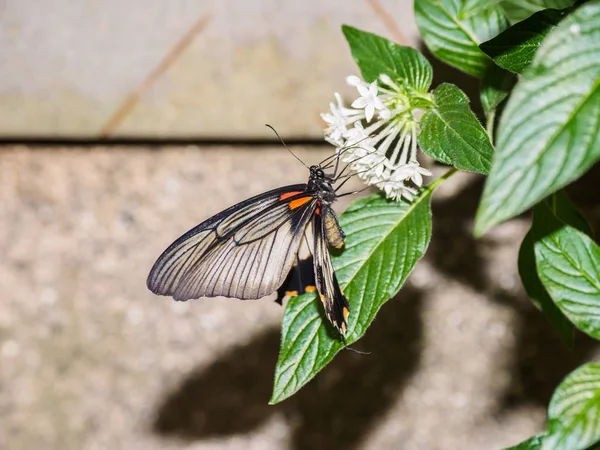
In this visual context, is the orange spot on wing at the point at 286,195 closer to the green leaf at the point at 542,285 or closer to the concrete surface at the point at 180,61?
the green leaf at the point at 542,285

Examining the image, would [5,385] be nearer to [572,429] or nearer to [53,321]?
[53,321]

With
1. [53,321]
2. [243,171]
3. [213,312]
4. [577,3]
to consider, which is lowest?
[53,321]

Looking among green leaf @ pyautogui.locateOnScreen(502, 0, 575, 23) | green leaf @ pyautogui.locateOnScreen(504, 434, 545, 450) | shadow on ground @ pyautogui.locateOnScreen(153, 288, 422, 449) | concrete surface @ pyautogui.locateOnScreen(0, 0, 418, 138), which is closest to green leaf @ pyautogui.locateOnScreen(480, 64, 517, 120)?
green leaf @ pyautogui.locateOnScreen(502, 0, 575, 23)

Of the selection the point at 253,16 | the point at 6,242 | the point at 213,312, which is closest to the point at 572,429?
the point at 213,312

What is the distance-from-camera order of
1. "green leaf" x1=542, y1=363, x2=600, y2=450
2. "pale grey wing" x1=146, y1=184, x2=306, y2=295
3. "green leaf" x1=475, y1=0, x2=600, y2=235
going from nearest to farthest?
"green leaf" x1=475, y1=0, x2=600, y2=235
"green leaf" x1=542, y1=363, x2=600, y2=450
"pale grey wing" x1=146, y1=184, x2=306, y2=295

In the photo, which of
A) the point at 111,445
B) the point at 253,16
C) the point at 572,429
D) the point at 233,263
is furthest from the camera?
the point at 111,445

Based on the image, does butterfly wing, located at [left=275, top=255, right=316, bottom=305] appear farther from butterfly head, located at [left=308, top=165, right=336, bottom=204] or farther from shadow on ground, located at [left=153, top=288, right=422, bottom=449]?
shadow on ground, located at [left=153, top=288, right=422, bottom=449]
